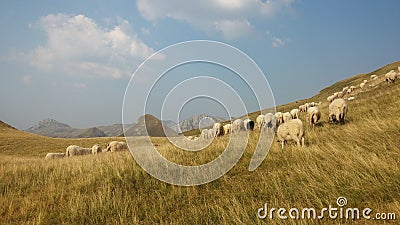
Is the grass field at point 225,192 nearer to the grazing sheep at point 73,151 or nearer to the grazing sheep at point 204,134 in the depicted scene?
the grazing sheep at point 204,134

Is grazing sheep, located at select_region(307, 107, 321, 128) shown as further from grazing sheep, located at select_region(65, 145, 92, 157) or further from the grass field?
grazing sheep, located at select_region(65, 145, 92, 157)

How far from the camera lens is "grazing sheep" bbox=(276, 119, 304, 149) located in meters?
9.54

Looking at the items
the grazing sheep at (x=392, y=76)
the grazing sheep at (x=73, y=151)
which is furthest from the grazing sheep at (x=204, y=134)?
the grazing sheep at (x=392, y=76)

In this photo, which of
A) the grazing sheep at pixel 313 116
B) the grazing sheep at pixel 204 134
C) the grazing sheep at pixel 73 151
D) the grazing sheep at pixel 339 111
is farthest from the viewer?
the grazing sheep at pixel 73 151

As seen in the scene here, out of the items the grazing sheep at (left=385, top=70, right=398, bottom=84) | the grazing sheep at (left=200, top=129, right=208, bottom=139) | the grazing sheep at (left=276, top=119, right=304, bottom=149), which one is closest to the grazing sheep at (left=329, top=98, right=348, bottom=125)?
the grazing sheep at (left=276, top=119, right=304, bottom=149)

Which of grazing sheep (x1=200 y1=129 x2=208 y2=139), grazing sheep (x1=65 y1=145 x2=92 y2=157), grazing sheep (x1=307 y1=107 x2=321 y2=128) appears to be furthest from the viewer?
grazing sheep (x1=65 y1=145 x2=92 y2=157)

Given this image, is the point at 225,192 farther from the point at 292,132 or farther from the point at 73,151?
the point at 73,151

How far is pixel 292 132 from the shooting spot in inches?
382

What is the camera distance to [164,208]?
4559mm

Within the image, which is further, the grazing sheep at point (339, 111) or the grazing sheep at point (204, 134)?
the grazing sheep at point (204, 134)

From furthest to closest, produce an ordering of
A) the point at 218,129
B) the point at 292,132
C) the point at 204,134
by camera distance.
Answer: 1. the point at 218,129
2. the point at 204,134
3. the point at 292,132

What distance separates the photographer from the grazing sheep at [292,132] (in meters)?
9.54

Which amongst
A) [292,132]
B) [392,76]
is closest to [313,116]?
[292,132]

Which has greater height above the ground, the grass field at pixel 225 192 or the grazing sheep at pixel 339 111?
the grazing sheep at pixel 339 111
